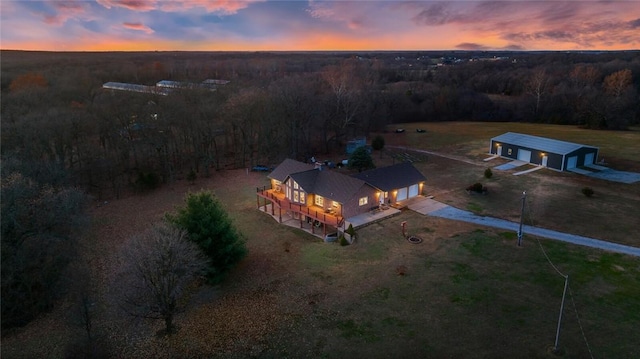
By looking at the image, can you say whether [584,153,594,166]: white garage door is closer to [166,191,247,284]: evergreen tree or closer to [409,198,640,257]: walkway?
[409,198,640,257]: walkway

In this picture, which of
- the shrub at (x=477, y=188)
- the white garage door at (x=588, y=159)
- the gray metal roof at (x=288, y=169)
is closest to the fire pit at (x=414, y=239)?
the gray metal roof at (x=288, y=169)

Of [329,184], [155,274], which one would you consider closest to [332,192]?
[329,184]

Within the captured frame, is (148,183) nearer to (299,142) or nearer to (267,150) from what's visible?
(267,150)

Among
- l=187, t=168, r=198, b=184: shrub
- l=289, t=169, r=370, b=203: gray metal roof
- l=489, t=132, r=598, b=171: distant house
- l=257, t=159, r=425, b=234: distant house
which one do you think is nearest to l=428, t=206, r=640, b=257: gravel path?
l=257, t=159, r=425, b=234: distant house

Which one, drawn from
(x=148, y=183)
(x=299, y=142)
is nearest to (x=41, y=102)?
(x=148, y=183)

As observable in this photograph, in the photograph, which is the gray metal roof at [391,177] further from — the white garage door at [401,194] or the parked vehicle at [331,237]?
the parked vehicle at [331,237]

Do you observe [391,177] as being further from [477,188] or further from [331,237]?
[331,237]
